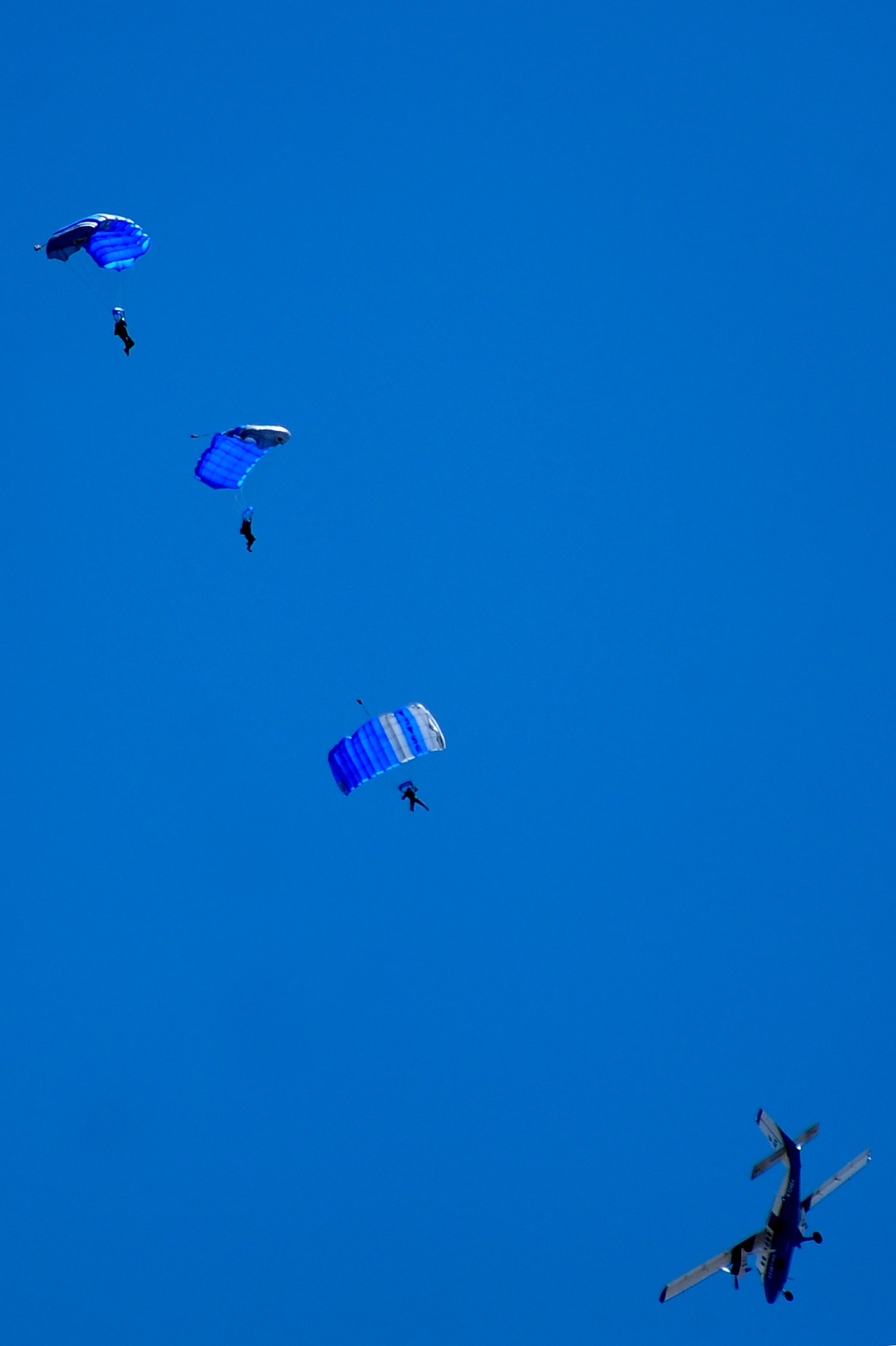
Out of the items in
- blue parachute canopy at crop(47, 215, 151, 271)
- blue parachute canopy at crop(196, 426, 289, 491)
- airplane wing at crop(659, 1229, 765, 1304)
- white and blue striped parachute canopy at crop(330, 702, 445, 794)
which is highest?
blue parachute canopy at crop(47, 215, 151, 271)

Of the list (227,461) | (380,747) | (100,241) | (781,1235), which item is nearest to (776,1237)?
(781,1235)

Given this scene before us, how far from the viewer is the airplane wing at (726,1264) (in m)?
36.6

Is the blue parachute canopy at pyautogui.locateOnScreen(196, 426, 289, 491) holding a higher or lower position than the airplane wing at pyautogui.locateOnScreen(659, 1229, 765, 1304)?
higher

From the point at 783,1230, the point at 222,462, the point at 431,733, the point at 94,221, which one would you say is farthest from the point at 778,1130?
the point at 94,221

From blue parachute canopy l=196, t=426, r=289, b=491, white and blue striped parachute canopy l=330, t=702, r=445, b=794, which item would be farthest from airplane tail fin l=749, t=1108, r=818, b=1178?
blue parachute canopy l=196, t=426, r=289, b=491

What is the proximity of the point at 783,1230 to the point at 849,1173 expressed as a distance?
2732mm

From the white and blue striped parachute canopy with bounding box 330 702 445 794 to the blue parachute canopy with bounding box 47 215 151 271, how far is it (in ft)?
41.1

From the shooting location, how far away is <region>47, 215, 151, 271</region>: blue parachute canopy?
3500 centimetres

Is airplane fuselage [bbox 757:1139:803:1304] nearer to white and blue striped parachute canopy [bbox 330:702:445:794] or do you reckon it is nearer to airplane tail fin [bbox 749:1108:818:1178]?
airplane tail fin [bbox 749:1108:818:1178]

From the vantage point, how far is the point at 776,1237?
122 feet

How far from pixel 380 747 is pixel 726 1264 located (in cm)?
1610

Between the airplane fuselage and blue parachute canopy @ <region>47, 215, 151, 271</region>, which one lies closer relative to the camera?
blue parachute canopy @ <region>47, 215, 151, 271</region>

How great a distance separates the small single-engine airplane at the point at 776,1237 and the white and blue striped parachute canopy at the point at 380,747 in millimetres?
12443

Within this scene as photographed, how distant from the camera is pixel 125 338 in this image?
119 feet
